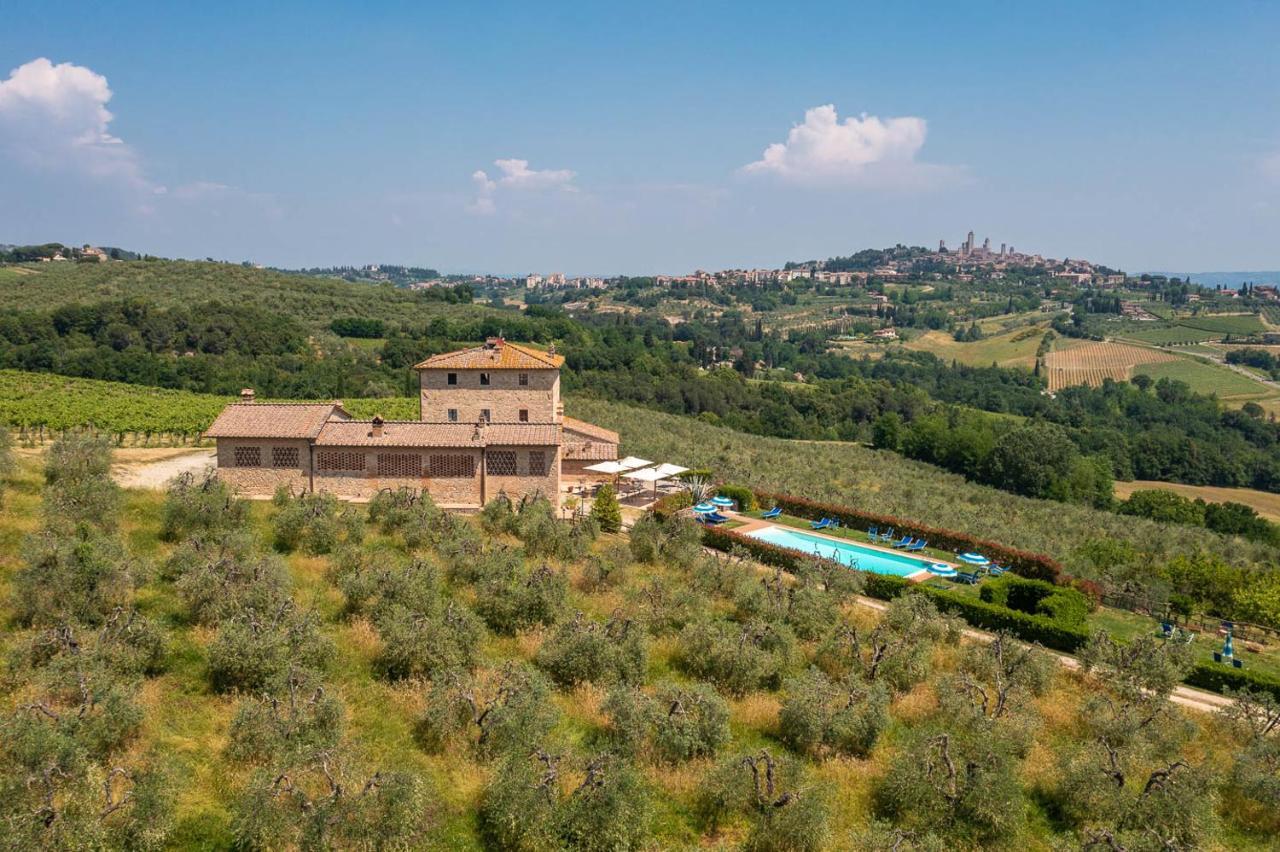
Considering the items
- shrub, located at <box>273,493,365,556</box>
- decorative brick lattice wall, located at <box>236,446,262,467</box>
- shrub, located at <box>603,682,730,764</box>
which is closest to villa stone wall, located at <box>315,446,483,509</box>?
decorative brick lattice wall, located at <box>236,446,262,467</box>

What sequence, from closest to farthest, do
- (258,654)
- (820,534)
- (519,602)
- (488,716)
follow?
(488,716), (258,654), (519,602), (820,534)

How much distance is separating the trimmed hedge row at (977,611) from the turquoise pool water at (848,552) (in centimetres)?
206

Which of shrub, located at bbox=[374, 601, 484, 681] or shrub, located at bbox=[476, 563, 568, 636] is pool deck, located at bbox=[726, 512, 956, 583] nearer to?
shrub, located at bbox=[476, 563, 568, 636]

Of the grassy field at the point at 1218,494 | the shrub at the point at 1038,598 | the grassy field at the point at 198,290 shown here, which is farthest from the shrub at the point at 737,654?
the grassy field at the point at 198,290

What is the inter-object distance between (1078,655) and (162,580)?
24.1 m

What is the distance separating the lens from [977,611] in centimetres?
2466

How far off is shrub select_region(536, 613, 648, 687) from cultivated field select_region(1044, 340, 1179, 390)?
143126 mm

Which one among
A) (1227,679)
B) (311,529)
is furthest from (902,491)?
(311,529)

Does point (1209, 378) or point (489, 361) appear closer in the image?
point (489, 361)

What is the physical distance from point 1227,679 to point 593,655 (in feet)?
53.9

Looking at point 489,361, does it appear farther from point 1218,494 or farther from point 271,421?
point 1218,494

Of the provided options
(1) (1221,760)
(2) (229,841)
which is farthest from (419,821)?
(1) (1221,760)

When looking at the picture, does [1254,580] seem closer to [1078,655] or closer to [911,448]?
[1078,655]

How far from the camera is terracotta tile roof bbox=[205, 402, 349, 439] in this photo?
29.8 meters
